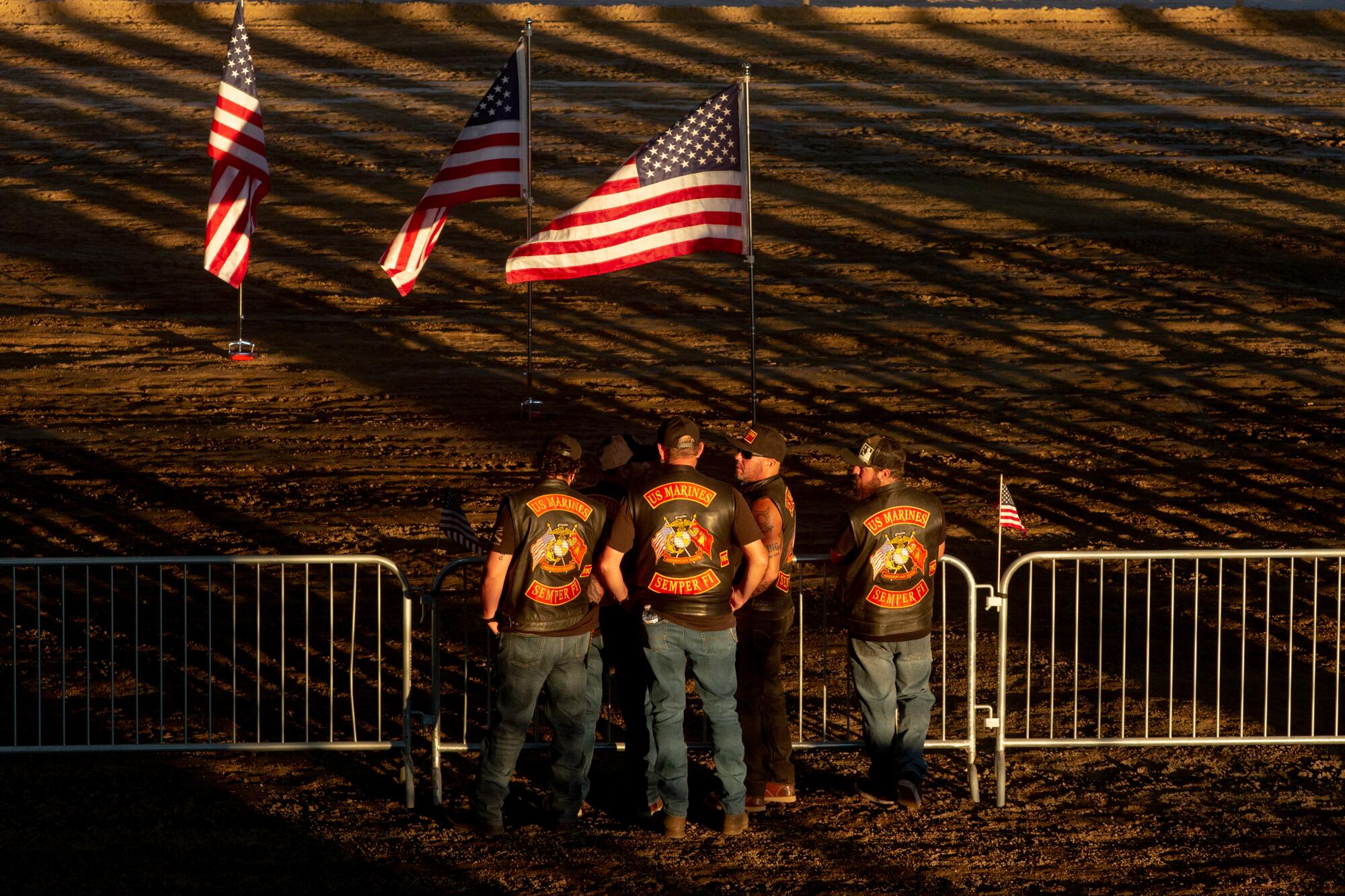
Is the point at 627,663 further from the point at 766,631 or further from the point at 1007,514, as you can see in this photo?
the point at 1007,514

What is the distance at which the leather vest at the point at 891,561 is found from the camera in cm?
700

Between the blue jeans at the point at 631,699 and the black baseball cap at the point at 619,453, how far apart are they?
664mm

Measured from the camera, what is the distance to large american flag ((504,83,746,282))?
961 cm

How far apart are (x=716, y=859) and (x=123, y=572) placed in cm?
588

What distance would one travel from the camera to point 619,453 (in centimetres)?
718

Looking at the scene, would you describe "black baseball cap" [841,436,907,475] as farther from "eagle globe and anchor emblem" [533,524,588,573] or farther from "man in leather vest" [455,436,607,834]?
"eagle globe and anchor emblem" [533,524,588,573]

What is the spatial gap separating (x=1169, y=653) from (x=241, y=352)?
10.0 meters

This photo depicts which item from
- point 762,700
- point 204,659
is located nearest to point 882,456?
point 762,700

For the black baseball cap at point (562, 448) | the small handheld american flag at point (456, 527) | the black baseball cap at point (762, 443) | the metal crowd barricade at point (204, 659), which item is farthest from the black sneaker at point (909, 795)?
the small handheld american flag at point (456, 527)

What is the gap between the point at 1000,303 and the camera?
58.4 ft

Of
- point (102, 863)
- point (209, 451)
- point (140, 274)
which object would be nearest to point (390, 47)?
point (140, 274)

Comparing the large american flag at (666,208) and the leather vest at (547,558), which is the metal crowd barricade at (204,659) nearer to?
the leather vest at (547,558)

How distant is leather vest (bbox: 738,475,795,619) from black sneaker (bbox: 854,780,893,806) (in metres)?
0.93

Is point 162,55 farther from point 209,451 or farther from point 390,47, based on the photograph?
point 209,451
